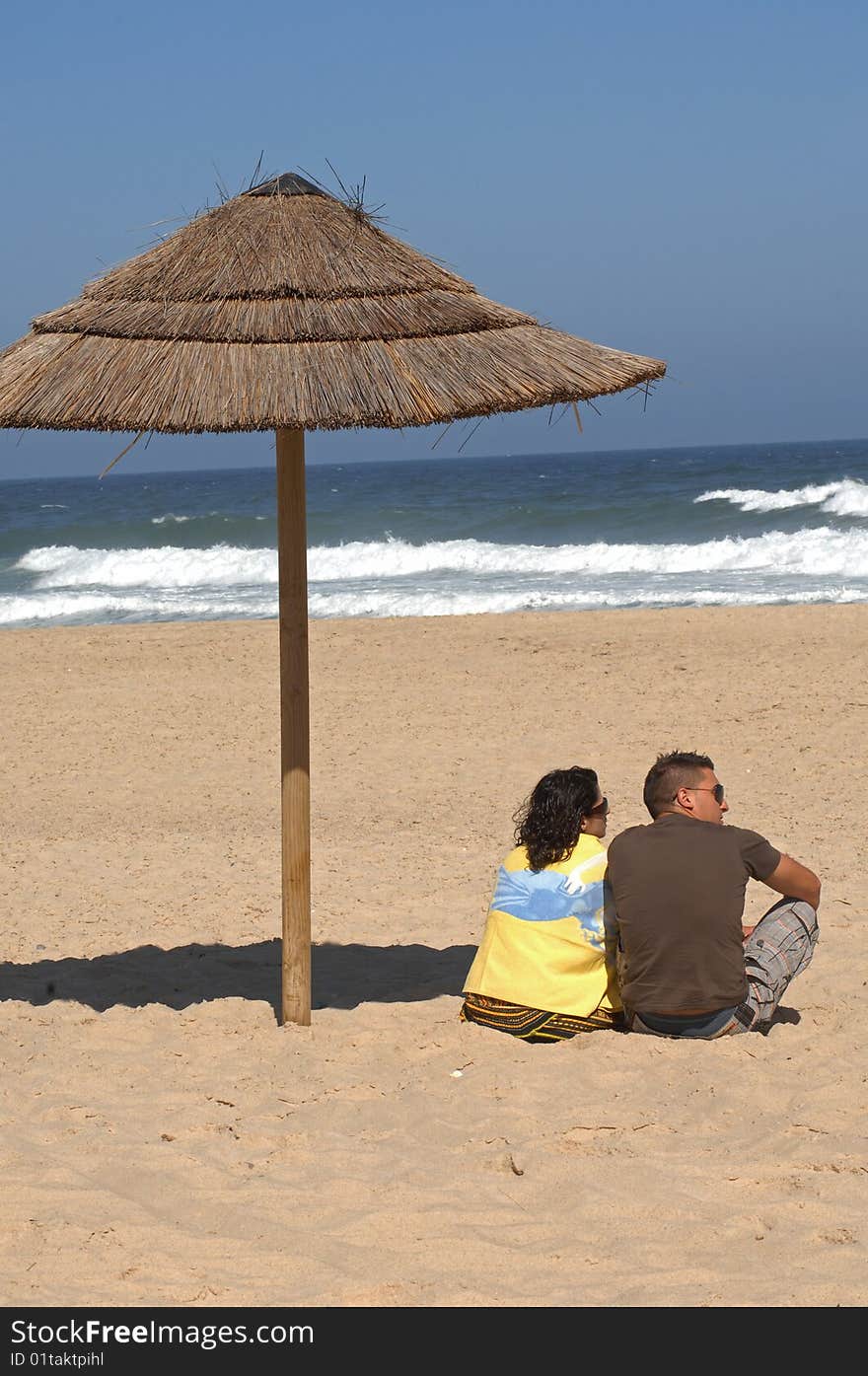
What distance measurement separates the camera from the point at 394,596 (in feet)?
67.7

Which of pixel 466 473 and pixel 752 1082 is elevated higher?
pixel 466 473

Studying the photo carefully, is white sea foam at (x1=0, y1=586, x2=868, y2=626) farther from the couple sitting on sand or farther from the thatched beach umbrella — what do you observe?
the couple sitting on sand

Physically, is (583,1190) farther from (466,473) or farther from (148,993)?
(466,473)

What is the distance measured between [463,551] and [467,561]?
Answer: 2.72 feet

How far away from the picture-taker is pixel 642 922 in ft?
13.7

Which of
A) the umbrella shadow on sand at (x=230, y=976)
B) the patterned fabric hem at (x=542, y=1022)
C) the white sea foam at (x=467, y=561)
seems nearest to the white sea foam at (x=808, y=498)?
the white sea foam at (x=467, y=561)

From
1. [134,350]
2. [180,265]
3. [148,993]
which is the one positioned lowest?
[148,993]

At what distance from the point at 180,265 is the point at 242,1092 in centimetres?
255

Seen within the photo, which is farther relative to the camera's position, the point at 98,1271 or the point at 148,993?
the point at 148,993

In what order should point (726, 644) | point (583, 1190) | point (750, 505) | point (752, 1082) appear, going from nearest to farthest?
point (583, 1190), point (752, 1082), point (726, 644), point (750, 505)

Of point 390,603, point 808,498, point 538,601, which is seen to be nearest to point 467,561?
point 390,603

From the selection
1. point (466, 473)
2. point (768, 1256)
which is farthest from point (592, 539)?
point (466, 473)

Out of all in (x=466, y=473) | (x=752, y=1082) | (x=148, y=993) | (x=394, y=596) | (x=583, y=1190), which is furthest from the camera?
(x=466, y=473)

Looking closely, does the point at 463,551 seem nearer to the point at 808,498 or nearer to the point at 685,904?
the point at 808,498
